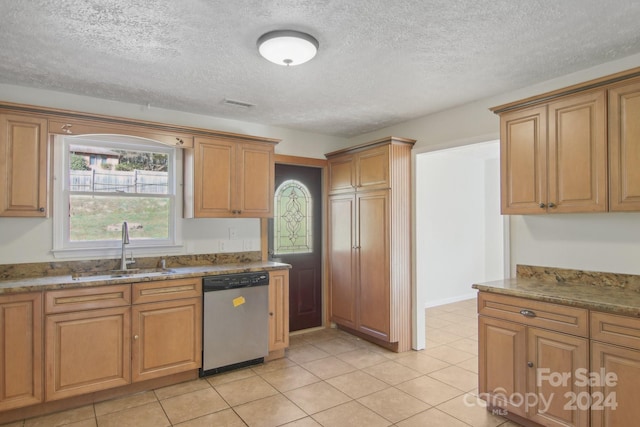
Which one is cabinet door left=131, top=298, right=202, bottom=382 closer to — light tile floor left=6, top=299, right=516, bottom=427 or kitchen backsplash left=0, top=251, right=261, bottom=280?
light tile floor left=6, top=299, right=516, bottom=427

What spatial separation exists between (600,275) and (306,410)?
7.73 feet

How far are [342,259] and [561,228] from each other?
7.77 ft

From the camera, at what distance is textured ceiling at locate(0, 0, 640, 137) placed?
1971mm

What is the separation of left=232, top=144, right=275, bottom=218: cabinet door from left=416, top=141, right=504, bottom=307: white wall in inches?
103

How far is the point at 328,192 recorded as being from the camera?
479 centimetres

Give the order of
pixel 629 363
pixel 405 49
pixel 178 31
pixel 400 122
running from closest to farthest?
pixel 629 363
pixel 178 31
pixel 405 49
pixel 400 122

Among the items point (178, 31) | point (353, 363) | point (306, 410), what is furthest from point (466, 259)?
point (178, 31)

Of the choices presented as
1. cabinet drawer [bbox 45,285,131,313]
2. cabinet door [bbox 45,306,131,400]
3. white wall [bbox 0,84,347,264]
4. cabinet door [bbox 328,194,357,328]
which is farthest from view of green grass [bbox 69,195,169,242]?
cabinet door [bbox 328,194,357,328]

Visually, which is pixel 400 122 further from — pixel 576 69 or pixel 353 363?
pixel 353 363

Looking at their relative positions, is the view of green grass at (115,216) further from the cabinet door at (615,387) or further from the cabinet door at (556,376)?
the cabinet door at (615,387)

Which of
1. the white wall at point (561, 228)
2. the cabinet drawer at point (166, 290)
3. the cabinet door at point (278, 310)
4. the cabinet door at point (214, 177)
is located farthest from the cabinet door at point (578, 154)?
the cabinet drawer at point (166, 290)

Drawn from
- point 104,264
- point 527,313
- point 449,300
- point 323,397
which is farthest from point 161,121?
point 449,300

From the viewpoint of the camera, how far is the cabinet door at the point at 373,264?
393 cm

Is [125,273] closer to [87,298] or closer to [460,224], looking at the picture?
[87,298]
